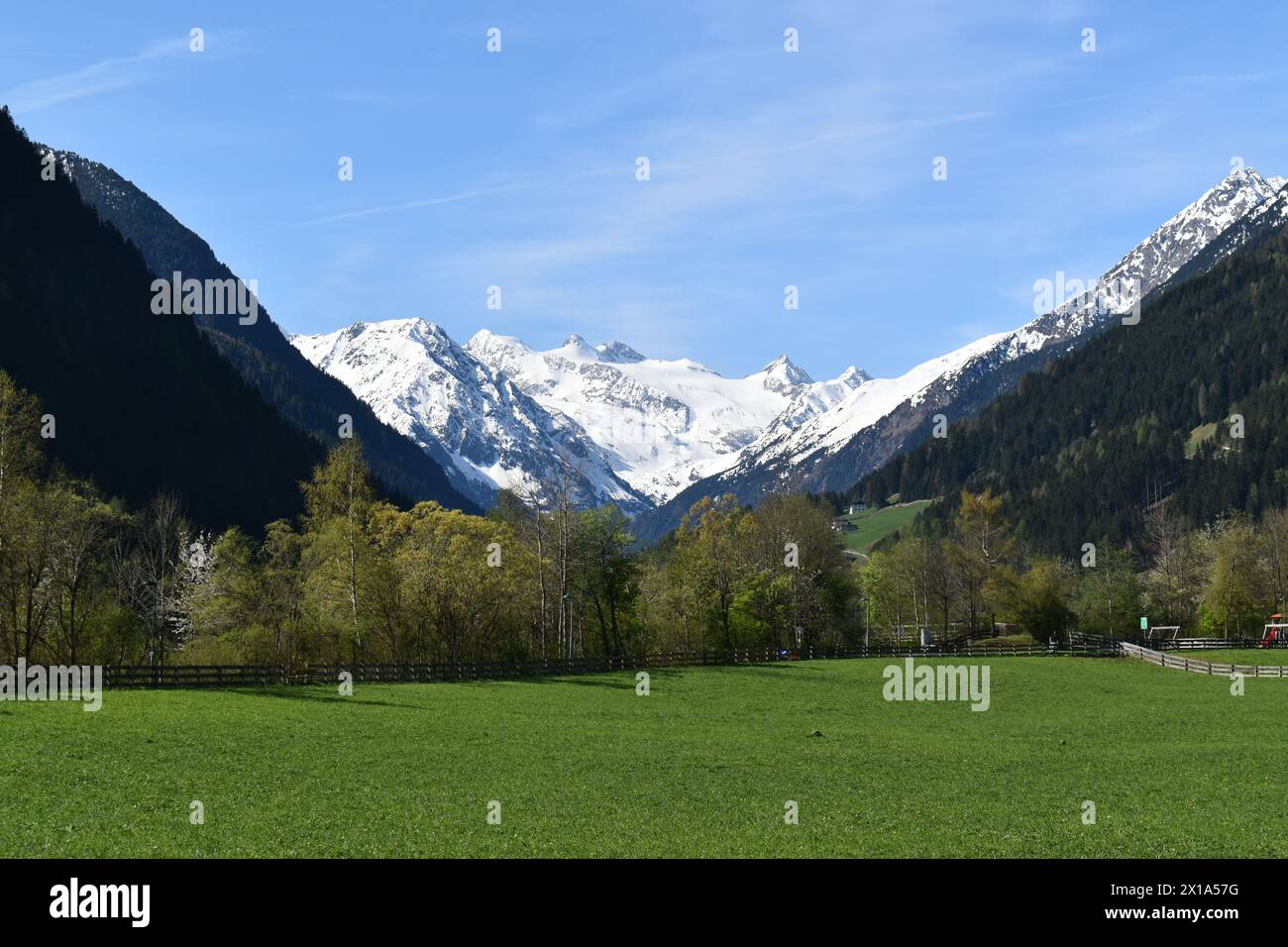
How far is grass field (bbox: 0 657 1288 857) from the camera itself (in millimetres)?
25234

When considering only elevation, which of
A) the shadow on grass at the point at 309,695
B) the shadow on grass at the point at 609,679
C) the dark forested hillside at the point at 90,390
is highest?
the dark forested hillside at the point at 90,390

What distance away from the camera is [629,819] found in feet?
94.2

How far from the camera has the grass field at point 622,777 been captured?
2523 cm

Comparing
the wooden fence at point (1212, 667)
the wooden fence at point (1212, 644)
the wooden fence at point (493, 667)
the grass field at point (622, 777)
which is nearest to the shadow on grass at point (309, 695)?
the grass field at point (622, 777)

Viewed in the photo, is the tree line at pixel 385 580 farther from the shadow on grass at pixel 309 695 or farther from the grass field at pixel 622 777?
the grass field at pixel 622 777

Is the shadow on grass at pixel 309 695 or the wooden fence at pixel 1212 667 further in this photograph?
the wooden fence at pixel 1212 667

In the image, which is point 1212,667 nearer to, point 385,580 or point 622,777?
point 385,580

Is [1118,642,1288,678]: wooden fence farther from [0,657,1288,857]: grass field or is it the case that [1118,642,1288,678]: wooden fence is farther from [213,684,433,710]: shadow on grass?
[213,684,433,710]: shadow on grass

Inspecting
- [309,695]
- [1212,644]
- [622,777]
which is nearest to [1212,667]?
[1212,644]

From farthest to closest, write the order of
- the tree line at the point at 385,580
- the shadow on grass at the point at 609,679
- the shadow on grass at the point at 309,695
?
1. the shadow on grass at the point at 609,679
2. the tree line at the point at 385,580
3. the shadow on grass at the point at 309,695

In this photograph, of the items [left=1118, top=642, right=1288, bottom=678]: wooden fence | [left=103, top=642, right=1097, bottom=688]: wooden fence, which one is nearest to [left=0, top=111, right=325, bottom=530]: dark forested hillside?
[left=103, top=642, right=1097, bottom=688]: wooden fence

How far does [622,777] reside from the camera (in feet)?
122

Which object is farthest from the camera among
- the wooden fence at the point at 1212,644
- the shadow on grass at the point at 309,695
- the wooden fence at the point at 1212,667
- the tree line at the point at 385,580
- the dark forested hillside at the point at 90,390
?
the dark forested hillside at the point at 90,390
